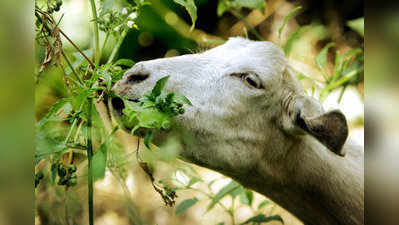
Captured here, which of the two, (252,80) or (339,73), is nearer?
(252,80)

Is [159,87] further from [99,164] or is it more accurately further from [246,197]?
[246,197]

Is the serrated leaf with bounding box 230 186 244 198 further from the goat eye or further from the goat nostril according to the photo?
the goat nostril

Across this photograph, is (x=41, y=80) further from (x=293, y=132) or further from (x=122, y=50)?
(x=293, y=132)

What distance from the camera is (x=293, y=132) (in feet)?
5.80

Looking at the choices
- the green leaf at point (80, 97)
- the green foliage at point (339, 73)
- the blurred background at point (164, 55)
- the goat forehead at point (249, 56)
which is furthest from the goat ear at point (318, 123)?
the green leaf at point (80, 97)

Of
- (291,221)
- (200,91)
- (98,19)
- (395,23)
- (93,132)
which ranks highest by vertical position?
(395,23)

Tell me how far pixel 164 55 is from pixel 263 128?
91cm

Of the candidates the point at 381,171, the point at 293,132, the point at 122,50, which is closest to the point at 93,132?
the point at 122,50

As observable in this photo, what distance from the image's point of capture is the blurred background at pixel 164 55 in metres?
0.94

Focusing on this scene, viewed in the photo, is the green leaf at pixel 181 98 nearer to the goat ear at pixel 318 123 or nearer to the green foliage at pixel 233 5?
the goat ear at pixel 318 123

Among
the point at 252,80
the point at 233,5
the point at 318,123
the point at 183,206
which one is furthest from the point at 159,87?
the point at 233,5

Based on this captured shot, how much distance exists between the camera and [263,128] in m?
1.80

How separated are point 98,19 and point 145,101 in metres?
0.45

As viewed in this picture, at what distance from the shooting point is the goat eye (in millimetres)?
1717
